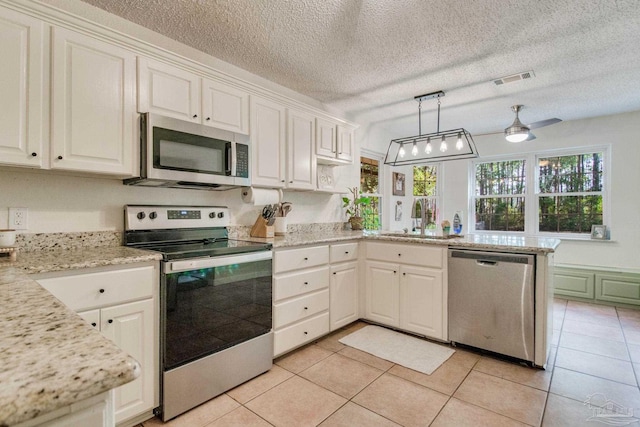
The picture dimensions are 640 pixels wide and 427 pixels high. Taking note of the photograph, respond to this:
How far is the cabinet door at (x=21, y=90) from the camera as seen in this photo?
156 centimetres

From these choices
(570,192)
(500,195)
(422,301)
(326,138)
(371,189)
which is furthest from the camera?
(500,195)

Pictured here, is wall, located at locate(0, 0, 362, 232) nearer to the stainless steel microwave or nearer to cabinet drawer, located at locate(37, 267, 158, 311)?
the stainless steel microwave

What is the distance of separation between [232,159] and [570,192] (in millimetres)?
4706

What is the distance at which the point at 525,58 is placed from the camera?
270cm

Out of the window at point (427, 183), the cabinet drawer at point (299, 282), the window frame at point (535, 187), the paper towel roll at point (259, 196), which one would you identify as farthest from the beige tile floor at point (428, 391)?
the window at point (427, 183)

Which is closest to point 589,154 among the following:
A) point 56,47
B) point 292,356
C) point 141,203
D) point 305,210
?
point 305,210

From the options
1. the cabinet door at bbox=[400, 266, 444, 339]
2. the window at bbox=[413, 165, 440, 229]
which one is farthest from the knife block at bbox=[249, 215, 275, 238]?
the window at bbox=[413, 165, 440, 229]

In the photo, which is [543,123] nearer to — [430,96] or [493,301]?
[430,96]

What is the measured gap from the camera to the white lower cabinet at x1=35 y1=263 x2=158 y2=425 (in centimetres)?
151

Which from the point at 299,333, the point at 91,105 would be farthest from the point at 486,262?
the point at 91,105

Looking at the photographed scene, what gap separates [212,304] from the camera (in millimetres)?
1961

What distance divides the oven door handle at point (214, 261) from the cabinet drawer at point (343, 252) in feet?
2.47

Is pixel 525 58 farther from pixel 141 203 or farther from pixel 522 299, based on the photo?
pixel 141 203

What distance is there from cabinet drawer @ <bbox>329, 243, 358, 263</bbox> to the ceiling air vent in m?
2.12
